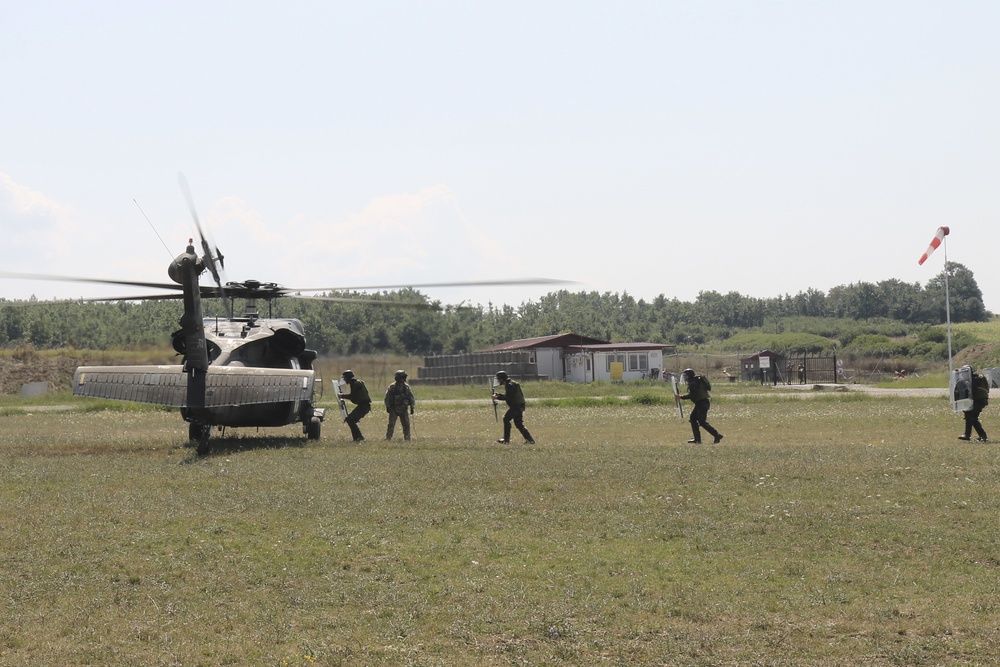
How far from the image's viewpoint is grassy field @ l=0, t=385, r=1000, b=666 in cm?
905

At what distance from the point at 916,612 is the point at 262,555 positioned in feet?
23.3

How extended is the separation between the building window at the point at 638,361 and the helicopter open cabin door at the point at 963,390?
196 ft

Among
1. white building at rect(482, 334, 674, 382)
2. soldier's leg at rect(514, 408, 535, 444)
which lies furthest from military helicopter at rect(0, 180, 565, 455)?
white building at rect(482, 334, 674, 382)

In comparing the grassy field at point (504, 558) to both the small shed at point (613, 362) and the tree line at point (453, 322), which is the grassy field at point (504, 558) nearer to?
the tree line at point (453, 322)

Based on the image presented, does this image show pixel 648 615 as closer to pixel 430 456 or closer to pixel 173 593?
pixel 173 593

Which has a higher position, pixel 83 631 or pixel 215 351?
pixel 215 351

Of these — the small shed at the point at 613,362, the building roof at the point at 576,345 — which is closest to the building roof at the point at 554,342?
the building roof at the point at 576,345

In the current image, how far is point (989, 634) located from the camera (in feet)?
29.8

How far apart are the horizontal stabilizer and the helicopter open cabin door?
16152mm

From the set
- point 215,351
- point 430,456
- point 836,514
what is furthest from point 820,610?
point 215,351

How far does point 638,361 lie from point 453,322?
86.1 ft

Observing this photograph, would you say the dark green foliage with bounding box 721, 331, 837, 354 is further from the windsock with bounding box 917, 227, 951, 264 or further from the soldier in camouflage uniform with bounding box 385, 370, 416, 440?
the soldier in camouflage uniform with bounding box 385, 370, 416, 440

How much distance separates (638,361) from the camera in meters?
86.8

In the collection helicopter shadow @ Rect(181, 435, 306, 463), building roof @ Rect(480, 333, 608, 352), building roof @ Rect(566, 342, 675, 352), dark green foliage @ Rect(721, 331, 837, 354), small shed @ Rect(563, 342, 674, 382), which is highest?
dark green foliage @ Rect(721, 331, 837, 354)
